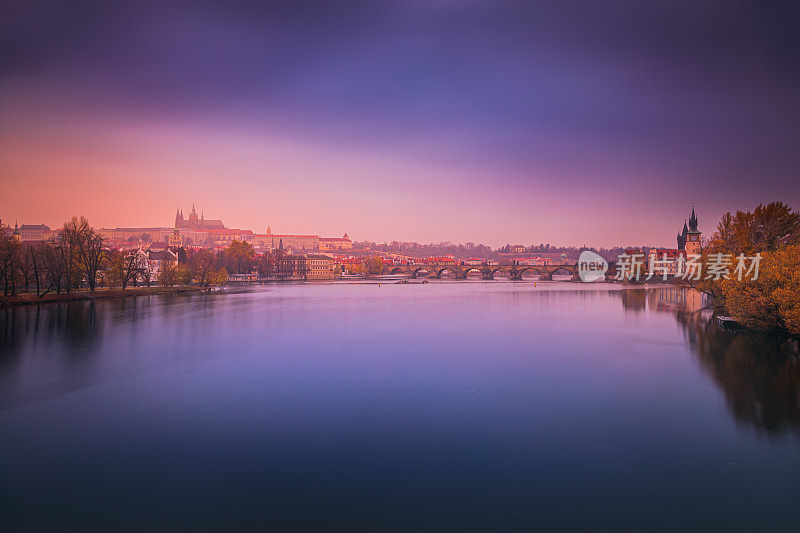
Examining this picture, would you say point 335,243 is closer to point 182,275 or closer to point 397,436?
point 182,275

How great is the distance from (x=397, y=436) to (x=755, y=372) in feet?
39.7

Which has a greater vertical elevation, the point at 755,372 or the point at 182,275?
the point at 182,275

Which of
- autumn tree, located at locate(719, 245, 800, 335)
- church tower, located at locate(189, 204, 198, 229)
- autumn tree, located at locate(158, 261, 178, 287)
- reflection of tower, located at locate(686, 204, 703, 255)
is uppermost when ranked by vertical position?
church tower, located at locate(189, 204, 198, 229)

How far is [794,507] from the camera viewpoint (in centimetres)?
647

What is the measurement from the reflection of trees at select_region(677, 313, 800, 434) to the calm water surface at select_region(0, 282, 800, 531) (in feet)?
0.28

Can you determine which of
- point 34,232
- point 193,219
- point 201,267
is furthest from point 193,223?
point 201,267

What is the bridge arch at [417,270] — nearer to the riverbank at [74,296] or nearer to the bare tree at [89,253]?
the riverbank at [74,296]

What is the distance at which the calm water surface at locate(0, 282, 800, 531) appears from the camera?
20.7 ft

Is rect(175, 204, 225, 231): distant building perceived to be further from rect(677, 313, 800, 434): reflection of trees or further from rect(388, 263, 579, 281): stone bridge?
rect(677, 313, 800, 434): reflection of trees

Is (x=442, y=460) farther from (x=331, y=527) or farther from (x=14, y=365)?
(x=14, y=365)

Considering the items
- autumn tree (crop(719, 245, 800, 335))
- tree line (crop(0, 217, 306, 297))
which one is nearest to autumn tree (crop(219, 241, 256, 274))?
tree line (crop(0, 217, 306, 297))

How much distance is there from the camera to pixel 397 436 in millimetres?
9094

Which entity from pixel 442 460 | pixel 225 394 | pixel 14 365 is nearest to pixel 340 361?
pixel 225 394

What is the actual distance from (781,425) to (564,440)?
16.1ft
